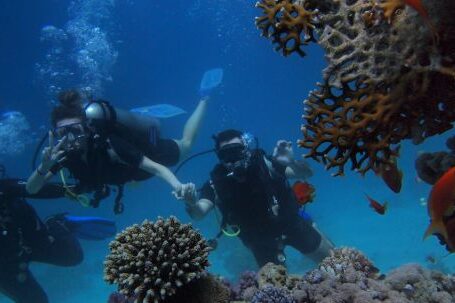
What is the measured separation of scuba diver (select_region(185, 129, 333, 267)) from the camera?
7816 mm

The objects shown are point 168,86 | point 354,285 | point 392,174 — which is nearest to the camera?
point 392,174

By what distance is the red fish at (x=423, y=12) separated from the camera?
2.38 metres

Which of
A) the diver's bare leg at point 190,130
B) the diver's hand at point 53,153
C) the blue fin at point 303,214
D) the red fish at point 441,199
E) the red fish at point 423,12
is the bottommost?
the diver's hand at point 53,153

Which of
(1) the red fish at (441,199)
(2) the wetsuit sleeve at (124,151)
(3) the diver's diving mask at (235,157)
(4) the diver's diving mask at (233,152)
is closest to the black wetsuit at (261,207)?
(3) the diver's diving mask at (235,157)

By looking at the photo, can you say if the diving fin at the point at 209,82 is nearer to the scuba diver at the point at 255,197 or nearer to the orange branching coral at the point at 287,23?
the scuba diver at the point at 255,197

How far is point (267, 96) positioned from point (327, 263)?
180 ft

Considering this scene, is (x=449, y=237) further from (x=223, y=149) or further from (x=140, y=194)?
(x=140, y=194)

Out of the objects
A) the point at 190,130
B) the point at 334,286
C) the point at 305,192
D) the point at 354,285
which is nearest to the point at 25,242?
the point at 190,130

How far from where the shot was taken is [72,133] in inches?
332

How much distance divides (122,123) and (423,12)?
8.23 metres

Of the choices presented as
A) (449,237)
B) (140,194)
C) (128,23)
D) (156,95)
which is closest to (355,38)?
(449,237)

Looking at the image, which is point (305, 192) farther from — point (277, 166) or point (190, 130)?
point (190, 130)

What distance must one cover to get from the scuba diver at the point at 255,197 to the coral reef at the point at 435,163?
3.85m

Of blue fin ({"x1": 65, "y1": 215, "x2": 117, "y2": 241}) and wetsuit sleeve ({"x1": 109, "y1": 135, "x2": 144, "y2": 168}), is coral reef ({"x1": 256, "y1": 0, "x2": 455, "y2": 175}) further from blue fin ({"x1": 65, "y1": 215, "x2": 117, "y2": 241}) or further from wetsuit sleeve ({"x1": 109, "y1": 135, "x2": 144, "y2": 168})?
blue fin ({"x1": 65, "y1": 215, "x2": 117, "y2": 241})
